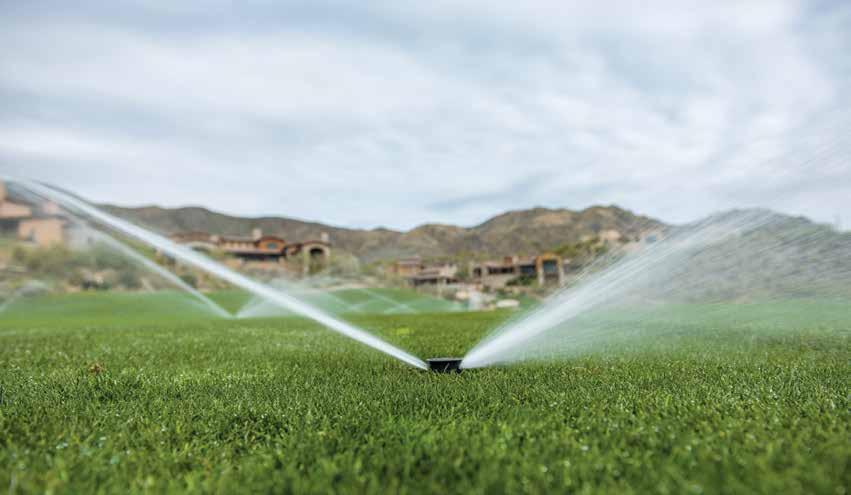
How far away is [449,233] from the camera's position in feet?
359

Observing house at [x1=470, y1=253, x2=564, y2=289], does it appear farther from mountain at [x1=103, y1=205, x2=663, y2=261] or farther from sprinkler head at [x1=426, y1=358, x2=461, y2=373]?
sprinkler head at [x1=426, y1=358, x2=461, y2=373]

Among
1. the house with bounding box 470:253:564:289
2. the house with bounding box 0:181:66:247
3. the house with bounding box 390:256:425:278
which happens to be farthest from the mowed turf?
the house with bounding box 390:256:425:278

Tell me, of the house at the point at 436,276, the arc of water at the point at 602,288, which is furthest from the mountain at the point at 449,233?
the arc of water at the point at 602,288

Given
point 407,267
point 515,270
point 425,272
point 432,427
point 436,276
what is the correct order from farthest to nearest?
point 407,267, point 425,272, point 436,276, point 515,270, point 432,427

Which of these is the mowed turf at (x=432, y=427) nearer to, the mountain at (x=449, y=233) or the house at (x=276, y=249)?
the house at (x=276, y=249)

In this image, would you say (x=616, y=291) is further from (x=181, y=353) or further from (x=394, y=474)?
(x=181, y=353)

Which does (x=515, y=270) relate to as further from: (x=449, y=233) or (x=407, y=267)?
(x=449, y=233)

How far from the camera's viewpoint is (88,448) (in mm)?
2617

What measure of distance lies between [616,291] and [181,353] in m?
5.05

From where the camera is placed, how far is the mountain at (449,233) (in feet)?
273

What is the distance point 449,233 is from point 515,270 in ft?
132

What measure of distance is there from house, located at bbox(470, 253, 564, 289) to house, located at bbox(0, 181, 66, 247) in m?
58.3

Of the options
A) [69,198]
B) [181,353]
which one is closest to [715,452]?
[69,198]

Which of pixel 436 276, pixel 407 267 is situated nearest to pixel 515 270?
pixel 436 276
